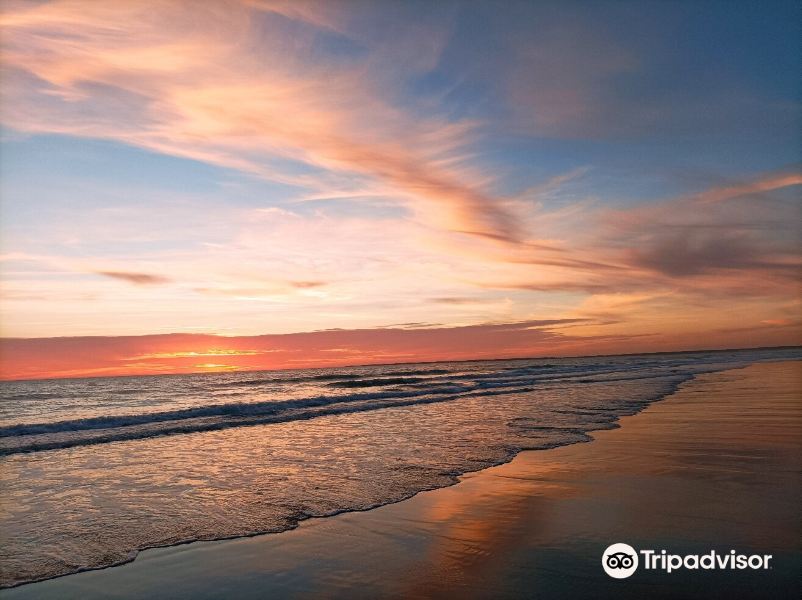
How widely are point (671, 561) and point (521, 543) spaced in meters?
1.66

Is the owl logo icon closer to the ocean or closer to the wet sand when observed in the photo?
the wet sand

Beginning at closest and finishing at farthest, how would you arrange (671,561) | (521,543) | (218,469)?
1. (671,561)
2. (521,543)
3. (218,469)

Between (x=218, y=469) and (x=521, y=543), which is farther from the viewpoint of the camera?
(x=218, y=469)

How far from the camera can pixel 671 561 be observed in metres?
5.95

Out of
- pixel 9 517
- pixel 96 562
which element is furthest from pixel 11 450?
pixel 96 562

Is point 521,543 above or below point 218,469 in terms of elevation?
Answer: above

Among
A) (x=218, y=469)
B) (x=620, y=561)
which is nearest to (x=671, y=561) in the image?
(x=620, y=561)

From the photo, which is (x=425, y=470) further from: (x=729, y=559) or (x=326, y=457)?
(x=729, y=559)

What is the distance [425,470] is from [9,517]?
719 centimetres

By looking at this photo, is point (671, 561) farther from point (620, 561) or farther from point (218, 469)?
point (218, 469)

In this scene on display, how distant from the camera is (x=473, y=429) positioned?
57.2ft

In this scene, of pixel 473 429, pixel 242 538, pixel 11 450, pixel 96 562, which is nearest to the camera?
pixel 96 562

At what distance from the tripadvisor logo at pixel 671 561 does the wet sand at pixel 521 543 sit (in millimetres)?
131

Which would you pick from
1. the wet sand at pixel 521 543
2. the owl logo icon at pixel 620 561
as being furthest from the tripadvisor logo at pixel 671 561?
the wet sand at pixel 521 543
